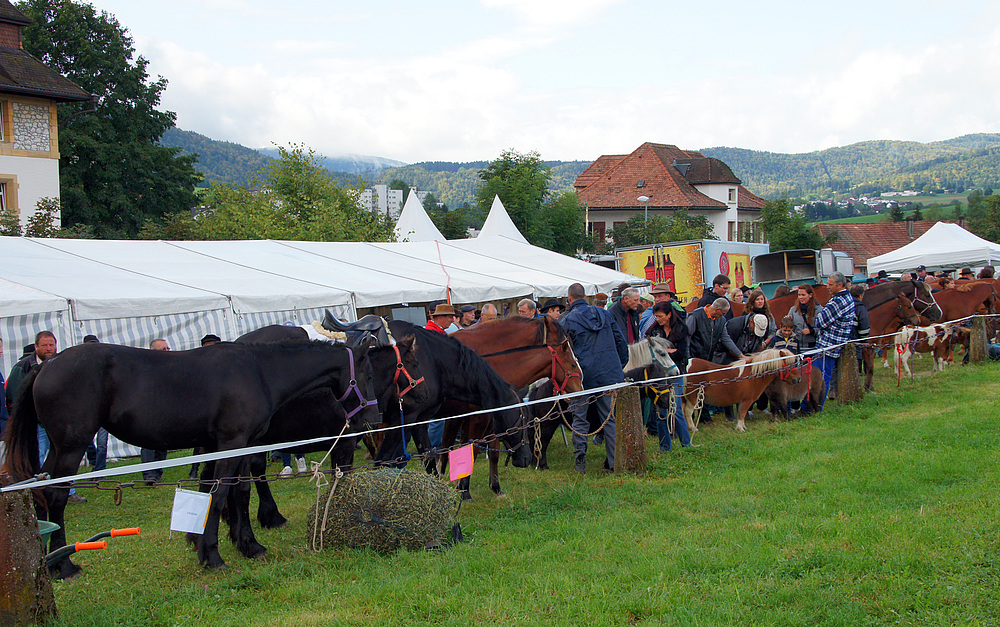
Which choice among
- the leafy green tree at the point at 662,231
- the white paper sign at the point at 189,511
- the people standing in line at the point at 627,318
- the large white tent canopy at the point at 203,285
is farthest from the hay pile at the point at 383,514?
→ the leafy green tree at the point at 662,231

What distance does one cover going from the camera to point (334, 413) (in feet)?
19.9

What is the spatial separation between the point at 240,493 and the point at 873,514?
4.75 metres

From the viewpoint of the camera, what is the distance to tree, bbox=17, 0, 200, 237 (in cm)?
3641

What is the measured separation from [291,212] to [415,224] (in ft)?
17.2

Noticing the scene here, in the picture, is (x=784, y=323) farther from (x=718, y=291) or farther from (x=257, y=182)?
(x=257, y=182)

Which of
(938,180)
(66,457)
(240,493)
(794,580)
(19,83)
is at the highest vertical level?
(938,180)

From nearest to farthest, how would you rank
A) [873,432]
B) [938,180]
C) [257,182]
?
[873,432], [257,182], [938,180]

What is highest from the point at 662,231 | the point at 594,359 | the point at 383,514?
the point at 662,231

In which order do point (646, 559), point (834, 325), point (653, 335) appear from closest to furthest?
1. point (646, 559)
2. point (653, 335)
3. point (834, 325)

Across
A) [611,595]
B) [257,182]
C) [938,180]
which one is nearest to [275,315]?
[611,595]

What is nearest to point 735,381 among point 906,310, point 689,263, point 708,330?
point 708,330

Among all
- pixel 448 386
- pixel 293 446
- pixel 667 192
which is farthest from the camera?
pixel 667 192

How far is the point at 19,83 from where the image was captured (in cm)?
2795

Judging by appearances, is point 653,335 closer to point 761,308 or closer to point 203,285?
point 761,308
